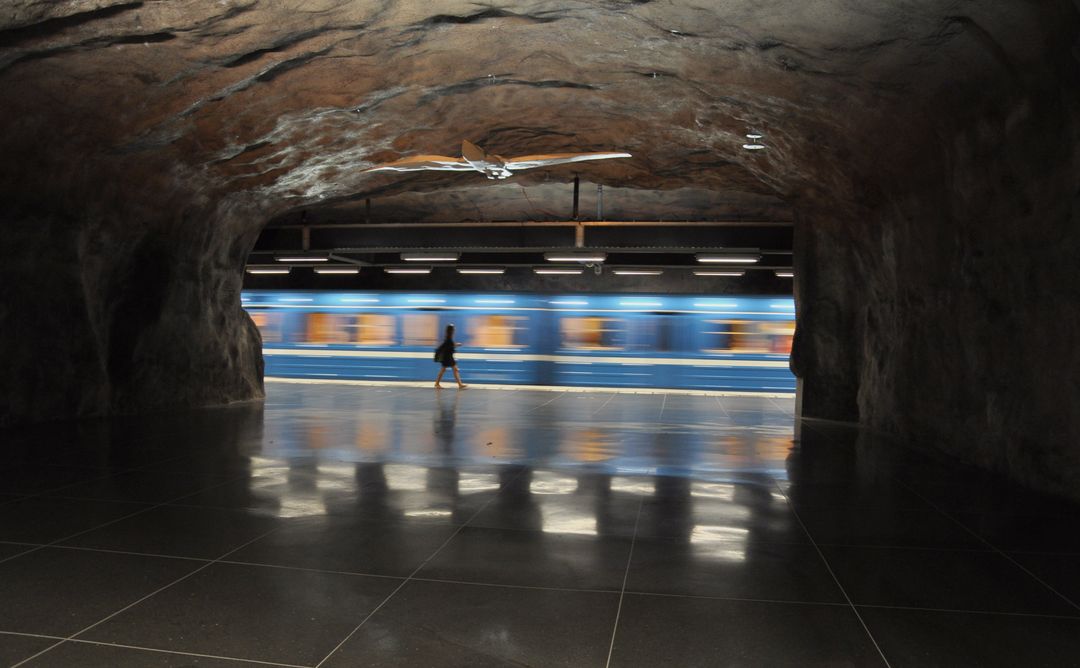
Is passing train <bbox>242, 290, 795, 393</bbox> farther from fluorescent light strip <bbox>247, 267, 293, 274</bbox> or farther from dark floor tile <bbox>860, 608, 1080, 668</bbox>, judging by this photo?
dark floor tile <bbox>860, 608, 1080, 668</bbox>

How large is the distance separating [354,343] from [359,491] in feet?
43.9

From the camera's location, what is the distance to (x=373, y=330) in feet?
60.8

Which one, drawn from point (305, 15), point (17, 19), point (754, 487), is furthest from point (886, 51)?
point (17, 19)

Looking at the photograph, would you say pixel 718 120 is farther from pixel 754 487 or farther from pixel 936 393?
pixel 754 487

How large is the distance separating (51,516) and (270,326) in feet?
48.5

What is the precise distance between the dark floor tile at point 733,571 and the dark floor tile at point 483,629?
0.41 m

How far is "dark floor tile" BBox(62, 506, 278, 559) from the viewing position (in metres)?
4.20

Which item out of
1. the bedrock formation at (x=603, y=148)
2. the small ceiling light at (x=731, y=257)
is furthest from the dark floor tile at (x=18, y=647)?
the small ceiling light at (x=731, y=257)

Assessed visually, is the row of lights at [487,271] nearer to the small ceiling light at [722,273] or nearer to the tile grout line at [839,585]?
the small ceiling light at [722,273]

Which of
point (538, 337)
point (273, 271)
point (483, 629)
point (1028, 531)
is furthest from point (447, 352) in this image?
point (483, 629)

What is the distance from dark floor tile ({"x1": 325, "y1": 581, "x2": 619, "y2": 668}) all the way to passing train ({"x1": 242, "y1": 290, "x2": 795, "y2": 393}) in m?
13.9

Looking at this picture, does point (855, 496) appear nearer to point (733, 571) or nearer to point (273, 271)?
point (733, 571)

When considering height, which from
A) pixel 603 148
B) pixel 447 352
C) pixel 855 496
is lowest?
pixel 855 496

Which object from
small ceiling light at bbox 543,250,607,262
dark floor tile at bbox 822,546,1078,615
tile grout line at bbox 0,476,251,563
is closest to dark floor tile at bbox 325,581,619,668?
dark floor tile at bbox 822,546,1078,615
